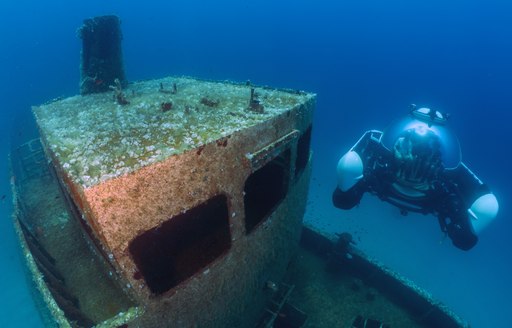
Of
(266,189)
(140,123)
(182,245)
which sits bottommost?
(266,189)

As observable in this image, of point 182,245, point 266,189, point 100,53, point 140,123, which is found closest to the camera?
point 182,245

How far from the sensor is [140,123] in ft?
12.1

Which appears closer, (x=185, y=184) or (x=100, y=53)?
(x=185, y=184)

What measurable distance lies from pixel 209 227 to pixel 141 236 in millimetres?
919

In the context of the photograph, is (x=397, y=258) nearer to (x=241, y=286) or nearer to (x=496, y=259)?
(x=496, y=259)

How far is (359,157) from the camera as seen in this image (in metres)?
6.22

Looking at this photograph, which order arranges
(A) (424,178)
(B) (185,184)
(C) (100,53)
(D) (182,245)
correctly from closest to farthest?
(B) (185,184)
(D) (182,245)
(A) (424,178)
(C) (100,53)

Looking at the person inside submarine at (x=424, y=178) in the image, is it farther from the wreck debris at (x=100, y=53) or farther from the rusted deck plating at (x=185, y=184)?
the wreck debris at (x=100, y=53)

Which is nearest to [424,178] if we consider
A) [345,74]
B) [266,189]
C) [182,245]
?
[266,189]

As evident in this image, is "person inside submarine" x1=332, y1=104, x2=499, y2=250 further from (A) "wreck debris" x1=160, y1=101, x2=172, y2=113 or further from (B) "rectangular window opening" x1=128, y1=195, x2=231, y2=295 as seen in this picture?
(A) "wreck debris" x1=160, y1=101, x2=172, y2=113

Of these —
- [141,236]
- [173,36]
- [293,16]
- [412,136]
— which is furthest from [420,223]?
[293,16]

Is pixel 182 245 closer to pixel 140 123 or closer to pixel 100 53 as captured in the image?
pixel 140 123

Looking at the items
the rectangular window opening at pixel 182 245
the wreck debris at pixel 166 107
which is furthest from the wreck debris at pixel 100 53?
the rectangular window opening at pixel 182 245

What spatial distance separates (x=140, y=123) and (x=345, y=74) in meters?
90.4
